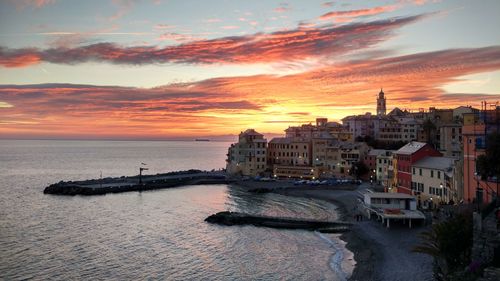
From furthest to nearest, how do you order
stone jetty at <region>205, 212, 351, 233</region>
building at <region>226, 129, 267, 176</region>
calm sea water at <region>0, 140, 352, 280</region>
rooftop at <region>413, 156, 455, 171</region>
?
building at <region>226, 129, 267, 176</region> → rooftop at <region>413, 156, 455, 171</region> → stone jetty at <region>205, 212, 351, 233</region> → calm sea water at <region>0, 140, 352, 280</region>

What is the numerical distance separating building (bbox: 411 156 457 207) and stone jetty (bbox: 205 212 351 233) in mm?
12229

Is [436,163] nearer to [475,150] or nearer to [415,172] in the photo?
[415,172]

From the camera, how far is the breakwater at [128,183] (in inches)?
3327

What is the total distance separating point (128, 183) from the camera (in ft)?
322

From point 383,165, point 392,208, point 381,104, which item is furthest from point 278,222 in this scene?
point 381,104

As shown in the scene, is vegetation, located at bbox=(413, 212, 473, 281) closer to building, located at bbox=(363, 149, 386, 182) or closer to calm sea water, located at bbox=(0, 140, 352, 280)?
calm sea water, located at bbox=(0, 140, 352, 280)

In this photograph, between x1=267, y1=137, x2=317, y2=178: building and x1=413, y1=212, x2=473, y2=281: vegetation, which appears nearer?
x1=413, y1=212, x2=473, y2=281: vegetation

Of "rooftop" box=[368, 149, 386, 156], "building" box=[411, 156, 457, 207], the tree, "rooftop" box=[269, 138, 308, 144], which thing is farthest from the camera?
"rooftop" box=[269, 138, 308, 144]

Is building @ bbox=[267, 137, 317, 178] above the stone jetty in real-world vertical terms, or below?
above

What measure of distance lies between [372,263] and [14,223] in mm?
44190

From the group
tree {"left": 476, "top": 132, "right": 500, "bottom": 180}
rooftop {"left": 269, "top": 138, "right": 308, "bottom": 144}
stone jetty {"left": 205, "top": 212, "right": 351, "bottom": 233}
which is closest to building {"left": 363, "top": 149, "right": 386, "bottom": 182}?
rooftop {"left": 269, "top": 138, "right": 308, "bottom": 144}

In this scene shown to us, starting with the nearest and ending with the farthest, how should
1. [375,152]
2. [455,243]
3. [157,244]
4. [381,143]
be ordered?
[455,243]
[157,244]
[375,152]
[381,143]

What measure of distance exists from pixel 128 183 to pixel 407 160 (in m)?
62.7

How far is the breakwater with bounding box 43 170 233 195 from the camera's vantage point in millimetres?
84500
